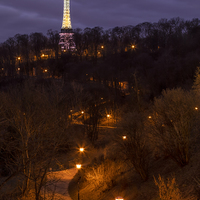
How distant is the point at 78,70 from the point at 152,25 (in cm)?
2544

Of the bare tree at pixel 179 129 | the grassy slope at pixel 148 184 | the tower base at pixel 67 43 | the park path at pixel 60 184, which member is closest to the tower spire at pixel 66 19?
the tower base at pixel 67 43

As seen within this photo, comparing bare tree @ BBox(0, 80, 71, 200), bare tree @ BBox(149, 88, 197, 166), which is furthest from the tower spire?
bare tree @ BBox(149, 88, 197, 166)

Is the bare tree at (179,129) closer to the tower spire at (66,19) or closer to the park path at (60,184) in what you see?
the park path at (60,184)

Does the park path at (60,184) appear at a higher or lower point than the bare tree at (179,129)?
lower

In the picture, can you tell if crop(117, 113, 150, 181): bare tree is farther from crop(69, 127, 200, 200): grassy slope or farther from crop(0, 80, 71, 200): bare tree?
crop(0, 80, 71, 200): bare tree

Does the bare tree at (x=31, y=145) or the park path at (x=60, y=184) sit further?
the park path at (x=60, y=184)

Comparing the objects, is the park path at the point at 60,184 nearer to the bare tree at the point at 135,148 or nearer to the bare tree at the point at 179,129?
the bare tree at the point at 135,148

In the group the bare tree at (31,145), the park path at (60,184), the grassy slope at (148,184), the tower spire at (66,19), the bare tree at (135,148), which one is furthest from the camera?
the tower spire at (66,19)

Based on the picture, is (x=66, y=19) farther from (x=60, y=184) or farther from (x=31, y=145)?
(x=31, y=145)

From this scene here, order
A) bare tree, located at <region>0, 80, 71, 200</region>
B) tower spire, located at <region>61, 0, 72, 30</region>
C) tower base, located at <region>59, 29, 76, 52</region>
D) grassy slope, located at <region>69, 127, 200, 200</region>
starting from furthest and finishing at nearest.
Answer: tower spire, located at <region>61, 0, 72, 30</region>
tower base, located at <region>59, 29, 76, 52</region>
grassy slope, located at <region>69, 127, 200, 200</region>
bare tree, located at <region>0, 80, 71, 200</region>

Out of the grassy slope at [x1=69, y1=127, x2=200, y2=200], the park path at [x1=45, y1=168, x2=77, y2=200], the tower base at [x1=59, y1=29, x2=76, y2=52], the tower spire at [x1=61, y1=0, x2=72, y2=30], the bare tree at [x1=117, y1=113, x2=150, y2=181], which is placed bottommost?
the park path at [x1=45, y1=168, x2=77, y2=200]

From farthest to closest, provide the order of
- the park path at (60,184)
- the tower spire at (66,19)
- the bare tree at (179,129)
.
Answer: the tower spire at (66,19)
the park path at (60,184)
the bare tree at (179,129)

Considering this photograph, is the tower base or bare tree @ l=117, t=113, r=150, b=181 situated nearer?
bare tree @ l=117, t=113, r=150, b=181

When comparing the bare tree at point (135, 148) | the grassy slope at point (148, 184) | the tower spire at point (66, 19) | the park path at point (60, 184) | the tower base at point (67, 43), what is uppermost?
the tower spire at point (66, 19)
